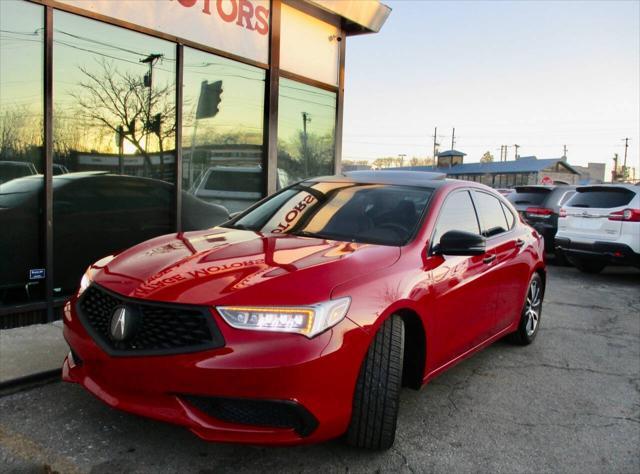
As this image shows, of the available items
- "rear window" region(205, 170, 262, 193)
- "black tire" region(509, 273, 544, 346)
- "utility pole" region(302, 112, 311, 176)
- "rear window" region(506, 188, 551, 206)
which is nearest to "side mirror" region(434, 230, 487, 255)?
"black tire" region(509, 273, 544, 346)

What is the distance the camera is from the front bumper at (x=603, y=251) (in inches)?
342

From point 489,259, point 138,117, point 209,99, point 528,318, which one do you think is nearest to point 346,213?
point 489,259

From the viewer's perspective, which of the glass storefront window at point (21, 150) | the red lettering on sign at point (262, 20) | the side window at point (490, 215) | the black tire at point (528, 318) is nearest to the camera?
the side window at point (490, 215)

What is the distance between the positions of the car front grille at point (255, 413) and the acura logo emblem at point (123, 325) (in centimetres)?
40

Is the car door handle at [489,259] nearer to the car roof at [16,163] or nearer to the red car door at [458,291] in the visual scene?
the red car door at [458,291]

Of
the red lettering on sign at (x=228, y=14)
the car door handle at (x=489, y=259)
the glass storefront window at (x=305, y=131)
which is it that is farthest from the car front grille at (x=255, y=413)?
the glass storefront window at (x=305, y=131)

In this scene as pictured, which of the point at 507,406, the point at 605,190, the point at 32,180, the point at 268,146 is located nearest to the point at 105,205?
the point at 32,180

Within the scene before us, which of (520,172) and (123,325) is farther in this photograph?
(520,172)

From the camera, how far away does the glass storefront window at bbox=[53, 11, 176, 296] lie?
17.1ft

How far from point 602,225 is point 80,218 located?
25.9 feet

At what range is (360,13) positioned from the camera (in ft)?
27.8

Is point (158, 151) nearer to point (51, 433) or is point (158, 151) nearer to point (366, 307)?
point (51, 433)

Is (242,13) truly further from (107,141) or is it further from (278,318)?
(278,318)

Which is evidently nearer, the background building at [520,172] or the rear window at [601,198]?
the rear window at [601,198]
